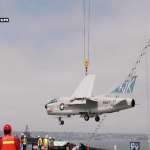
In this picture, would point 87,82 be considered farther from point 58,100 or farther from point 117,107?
point 117,107

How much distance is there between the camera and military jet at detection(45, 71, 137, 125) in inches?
1927

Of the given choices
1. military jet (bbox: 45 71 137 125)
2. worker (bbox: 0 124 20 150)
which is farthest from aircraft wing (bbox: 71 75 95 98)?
worker (bbox: 0 124 20 150)

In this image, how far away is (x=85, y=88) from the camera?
55219 millimetres

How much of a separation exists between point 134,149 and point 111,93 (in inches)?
661

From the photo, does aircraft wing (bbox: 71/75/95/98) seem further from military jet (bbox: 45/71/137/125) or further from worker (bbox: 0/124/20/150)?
worker (bbox: 0/124/20/150)

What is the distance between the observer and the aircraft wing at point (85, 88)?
54.3 meters

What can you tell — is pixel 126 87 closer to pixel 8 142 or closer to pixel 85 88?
pixel 85 88

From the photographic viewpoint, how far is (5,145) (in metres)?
9.70

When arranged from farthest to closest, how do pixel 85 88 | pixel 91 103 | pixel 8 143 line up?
pixel 85 88
pixel 91 103
pixel 8 143

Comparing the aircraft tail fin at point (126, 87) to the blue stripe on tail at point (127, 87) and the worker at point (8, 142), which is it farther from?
the worker at point (8, 142)

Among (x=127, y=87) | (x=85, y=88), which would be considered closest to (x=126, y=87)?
(x=127, y=87)

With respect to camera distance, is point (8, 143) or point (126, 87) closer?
point (8, 143)

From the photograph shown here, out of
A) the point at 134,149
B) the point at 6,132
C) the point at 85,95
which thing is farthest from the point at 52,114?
the point at 6,132

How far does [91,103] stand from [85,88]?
16.0 ft
